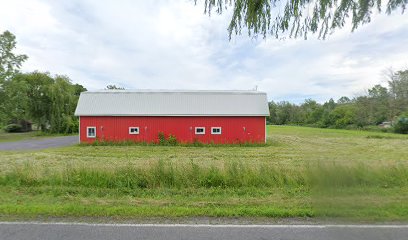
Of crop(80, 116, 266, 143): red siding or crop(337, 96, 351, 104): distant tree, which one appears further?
crop(337, 96, 351, 104): distant tree

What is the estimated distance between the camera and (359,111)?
163ft

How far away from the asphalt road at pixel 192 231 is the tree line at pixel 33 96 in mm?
36394

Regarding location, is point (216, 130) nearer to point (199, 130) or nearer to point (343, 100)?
point (199, 130)

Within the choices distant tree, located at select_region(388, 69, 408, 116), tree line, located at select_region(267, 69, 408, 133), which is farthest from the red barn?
distant tree, located at select_region(388, 69, 408, 116)

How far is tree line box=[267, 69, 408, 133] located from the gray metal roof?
10.3 m

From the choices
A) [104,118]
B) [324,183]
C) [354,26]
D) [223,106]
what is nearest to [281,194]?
[324,183]

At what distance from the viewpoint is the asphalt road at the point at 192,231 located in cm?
391

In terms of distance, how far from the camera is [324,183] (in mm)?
4297

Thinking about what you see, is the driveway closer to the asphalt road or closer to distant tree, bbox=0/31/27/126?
distant tree, bbox=0/31/27/126

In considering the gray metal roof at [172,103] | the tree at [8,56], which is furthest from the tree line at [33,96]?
the gray metal roof at [172,103]

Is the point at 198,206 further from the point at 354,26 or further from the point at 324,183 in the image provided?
the point at 354,26

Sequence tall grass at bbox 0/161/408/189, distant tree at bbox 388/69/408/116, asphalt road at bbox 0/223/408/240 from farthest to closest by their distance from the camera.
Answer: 1. tall grass at bbox 0/161/408/189
2. asphalt road at bbox 0/223/408/240
3. distant tree at bbox 388/69/408/116

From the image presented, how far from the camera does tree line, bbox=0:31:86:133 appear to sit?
32.7m

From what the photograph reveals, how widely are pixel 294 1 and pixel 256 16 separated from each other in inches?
20.6
